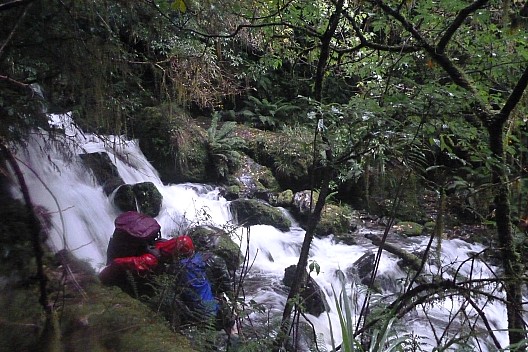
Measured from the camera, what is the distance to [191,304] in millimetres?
3504

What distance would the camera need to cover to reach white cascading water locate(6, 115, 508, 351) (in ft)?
15.5

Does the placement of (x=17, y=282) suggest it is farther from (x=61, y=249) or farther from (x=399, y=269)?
(x=399, y=269)

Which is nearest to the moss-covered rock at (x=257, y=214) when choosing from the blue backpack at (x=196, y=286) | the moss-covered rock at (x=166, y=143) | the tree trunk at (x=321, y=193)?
the moss-covered rock at (x=166, y=143)

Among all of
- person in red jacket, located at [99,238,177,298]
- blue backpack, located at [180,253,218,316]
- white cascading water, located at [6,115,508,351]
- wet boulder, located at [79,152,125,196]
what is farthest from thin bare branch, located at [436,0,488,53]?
wet boulder, located at [79,152,125,196]

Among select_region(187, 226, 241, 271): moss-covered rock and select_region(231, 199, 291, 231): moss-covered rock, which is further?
select_region(231, 199, 291, 231): moss-covered rock

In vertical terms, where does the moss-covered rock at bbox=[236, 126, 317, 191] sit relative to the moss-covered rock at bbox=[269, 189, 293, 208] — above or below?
above

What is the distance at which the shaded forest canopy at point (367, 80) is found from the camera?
9.13 feet

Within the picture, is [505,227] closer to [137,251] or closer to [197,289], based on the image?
[197,289]

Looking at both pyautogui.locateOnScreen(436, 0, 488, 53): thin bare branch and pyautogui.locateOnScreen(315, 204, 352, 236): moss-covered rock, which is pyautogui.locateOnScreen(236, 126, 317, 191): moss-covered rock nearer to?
pyautogui.locateOnScreen(315, 204, 352, 236): moss-covered rock

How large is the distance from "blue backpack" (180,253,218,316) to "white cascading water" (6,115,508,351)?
409 millimetres

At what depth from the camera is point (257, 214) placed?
9016 millimetres

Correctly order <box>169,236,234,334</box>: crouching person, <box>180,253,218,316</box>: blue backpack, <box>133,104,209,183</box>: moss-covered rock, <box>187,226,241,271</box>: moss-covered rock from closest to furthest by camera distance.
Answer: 1. <box>169,236,234,334</box>: crouching person
2. <box>180,253,218,316</box>: blue backpack
3. <box>187,226,241,271</box>: moss-covered rock
4. <box>133,104,209,183</box>: moss-covered rock

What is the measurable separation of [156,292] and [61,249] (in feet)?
3.97

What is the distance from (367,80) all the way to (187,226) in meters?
3.56
